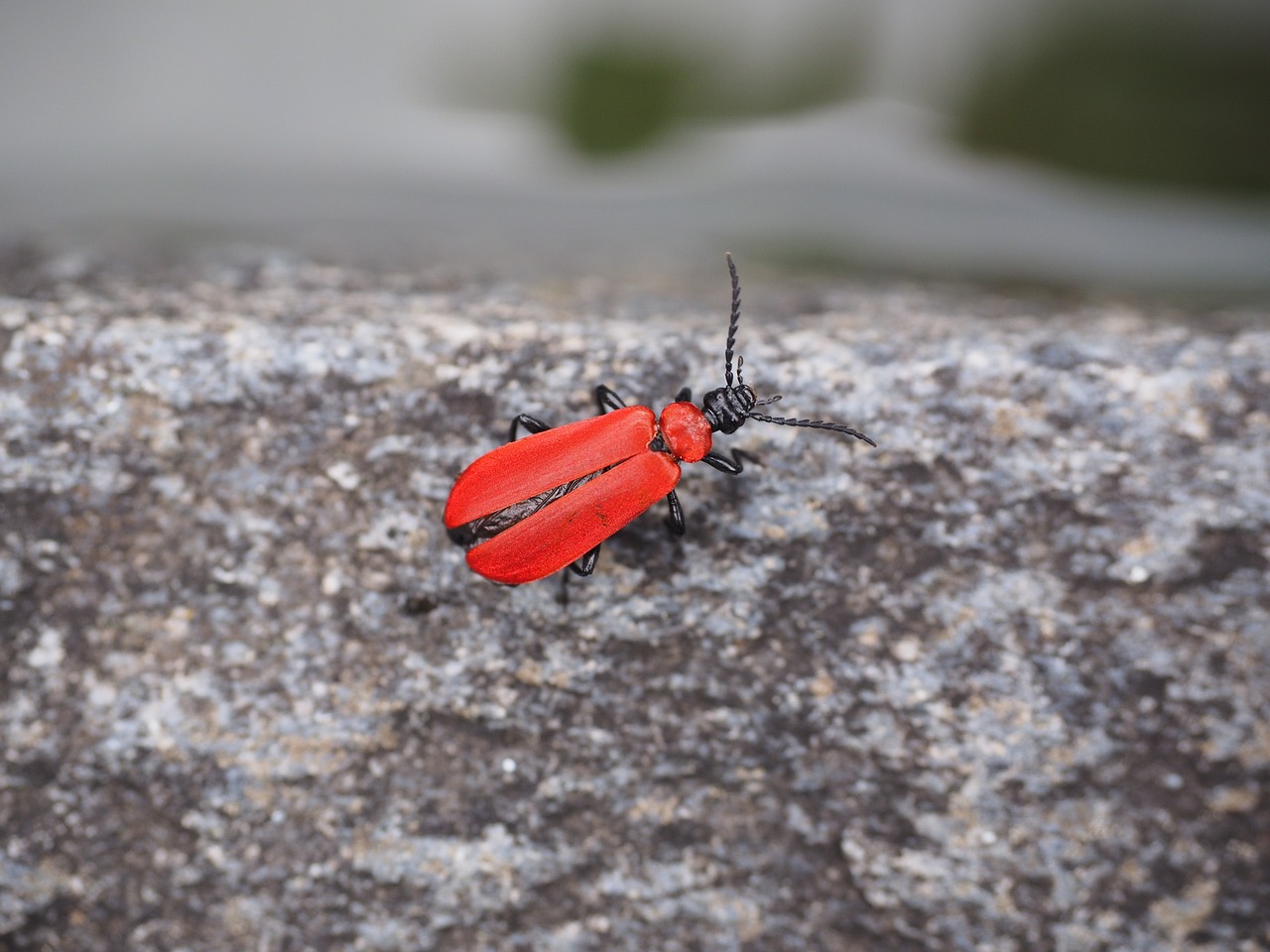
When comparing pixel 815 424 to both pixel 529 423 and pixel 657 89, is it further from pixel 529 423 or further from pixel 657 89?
pixel 657 89

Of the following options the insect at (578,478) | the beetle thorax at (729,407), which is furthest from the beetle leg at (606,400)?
the beetle thorax at (729,407)

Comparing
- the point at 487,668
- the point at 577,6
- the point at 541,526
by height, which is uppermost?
the point at 577,6

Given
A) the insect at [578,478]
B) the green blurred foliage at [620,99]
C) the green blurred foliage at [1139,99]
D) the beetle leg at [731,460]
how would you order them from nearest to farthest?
the insect at [578,478], the beetle leg at [731,460], the green blurred foliage at [1139,99], the green blurred foliage at [620,99]

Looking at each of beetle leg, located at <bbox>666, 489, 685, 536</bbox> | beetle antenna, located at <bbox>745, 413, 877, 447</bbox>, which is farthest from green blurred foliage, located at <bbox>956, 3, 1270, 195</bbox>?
beetle leg, located at <bbox>666, 489, 685, 536</bbox>

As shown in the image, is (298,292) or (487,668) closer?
(487,668)

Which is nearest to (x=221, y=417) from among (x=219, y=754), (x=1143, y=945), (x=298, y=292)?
(x=298, y=292)

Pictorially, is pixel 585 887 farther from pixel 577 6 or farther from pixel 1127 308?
pixel 577 6

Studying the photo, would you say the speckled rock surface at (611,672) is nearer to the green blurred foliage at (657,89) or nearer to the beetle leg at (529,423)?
the beetle leg at (529,423)
